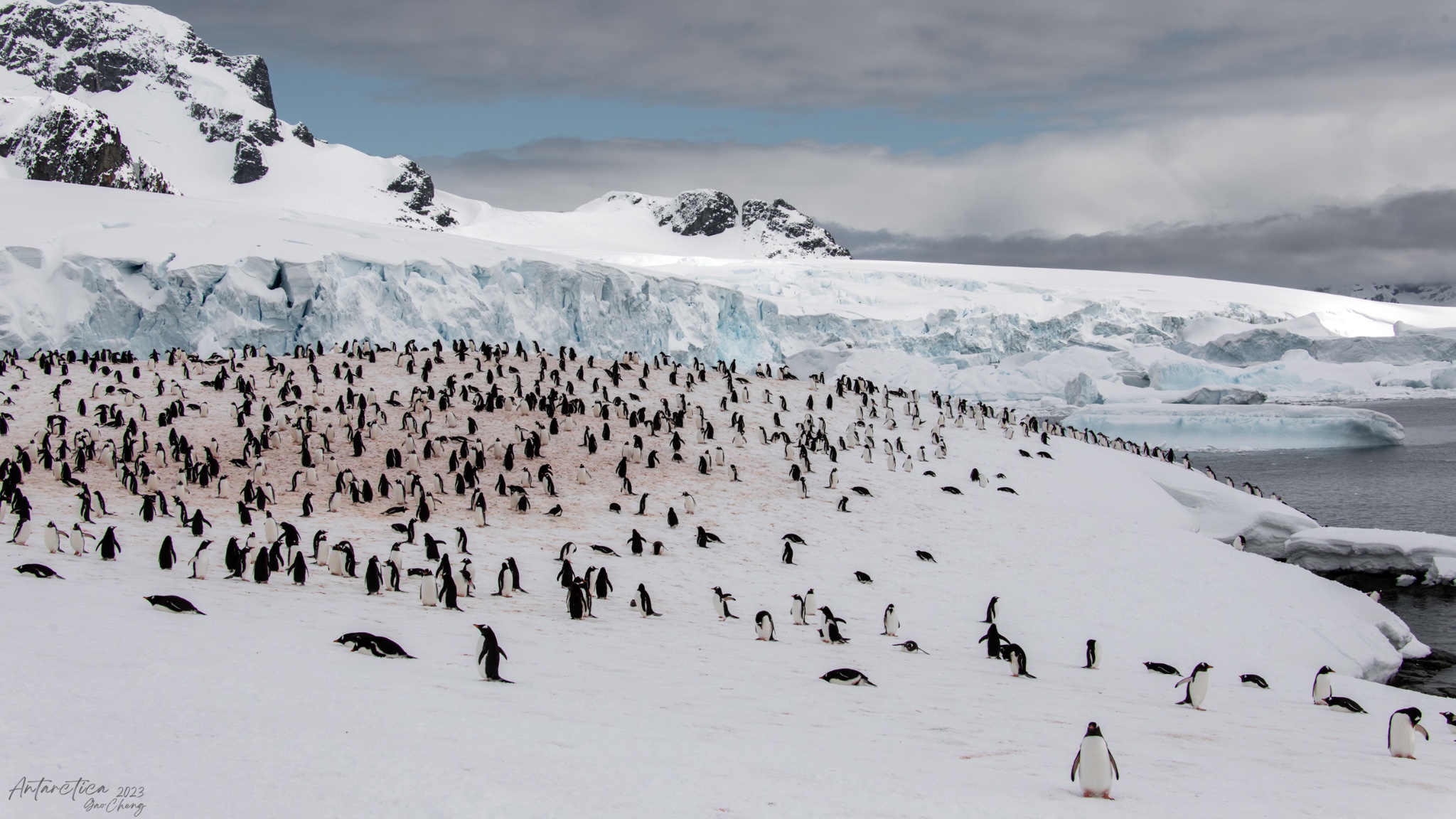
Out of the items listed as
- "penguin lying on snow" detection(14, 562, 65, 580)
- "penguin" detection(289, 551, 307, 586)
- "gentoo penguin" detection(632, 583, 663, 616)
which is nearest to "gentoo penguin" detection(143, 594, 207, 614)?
"penguin lying on snow" detection(14, 562, 65, 580)

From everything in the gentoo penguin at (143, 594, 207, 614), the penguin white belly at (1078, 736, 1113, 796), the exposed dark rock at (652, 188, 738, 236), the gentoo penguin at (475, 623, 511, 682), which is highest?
the exposed dark rock at (652, 188, 738, 236)

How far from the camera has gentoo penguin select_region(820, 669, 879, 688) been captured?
8.47m

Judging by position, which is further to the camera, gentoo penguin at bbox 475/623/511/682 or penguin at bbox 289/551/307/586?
penguin at bbox 289/551/307/586

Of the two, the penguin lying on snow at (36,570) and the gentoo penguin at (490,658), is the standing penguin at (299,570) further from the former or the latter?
the gentoo penguin at (490,658)

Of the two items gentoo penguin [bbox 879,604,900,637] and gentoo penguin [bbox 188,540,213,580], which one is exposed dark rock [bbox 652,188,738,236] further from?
gentoo penguin [bbox 188,540,213,580]

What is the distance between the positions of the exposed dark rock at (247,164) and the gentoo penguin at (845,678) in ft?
363

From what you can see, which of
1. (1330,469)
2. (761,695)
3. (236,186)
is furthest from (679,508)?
(236,186)

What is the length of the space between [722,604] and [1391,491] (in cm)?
2691

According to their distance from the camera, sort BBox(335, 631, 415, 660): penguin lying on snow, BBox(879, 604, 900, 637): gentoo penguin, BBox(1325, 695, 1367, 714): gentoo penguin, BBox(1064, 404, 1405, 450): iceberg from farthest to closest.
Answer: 1. BBox(1064, 404, 1405, 450): iceberg
2. BBox(879, 604, 900, 637): gentoo penguin
3. BBox(1325, 695, 1367, 714): gentoo penguin
4. BBox(335, 631, 415, 660): penguin lying on snow

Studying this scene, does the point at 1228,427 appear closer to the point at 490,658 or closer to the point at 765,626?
the point at 765,626

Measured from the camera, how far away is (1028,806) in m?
Answer: 5.26

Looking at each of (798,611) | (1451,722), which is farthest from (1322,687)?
(798,611)

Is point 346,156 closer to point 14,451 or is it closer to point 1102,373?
point 1102,373

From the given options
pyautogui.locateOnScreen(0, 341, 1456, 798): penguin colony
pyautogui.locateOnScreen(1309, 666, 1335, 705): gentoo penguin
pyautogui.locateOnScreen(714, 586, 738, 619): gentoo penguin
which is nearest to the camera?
pyautogui.locateOnScreen(1309, 666, 1335, 705): gentoo penguin
